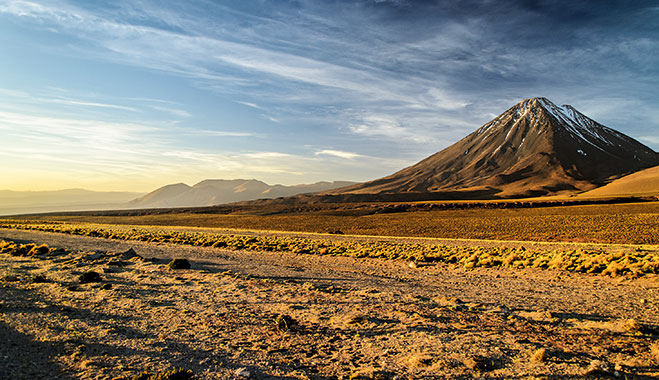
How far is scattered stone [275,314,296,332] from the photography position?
802 cm

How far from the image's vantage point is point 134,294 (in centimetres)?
1137

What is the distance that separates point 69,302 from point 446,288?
11854 mm

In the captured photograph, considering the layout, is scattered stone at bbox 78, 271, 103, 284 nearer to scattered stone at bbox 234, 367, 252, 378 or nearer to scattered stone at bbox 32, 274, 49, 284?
scattered stone at bbox 32, 274, 49, 284

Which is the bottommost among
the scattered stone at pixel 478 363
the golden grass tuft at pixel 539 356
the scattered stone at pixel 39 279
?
the scattered stone at pixel 39 279

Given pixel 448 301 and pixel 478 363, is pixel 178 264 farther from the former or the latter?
pixel 478 363

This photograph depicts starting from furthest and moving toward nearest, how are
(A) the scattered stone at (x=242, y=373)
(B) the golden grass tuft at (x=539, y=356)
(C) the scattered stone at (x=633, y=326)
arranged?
(C) the scattered stone at (x=633, y=326), (B) the golden grass tuft at (x=539, y=356), (A) the scattered stone at (x=242, y=373)

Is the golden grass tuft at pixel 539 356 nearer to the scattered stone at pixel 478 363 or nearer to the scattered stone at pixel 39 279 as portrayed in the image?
the scattered stone at pixel 478 363

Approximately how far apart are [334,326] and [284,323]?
117 cm

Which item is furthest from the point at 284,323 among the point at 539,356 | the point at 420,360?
the point at 539,356

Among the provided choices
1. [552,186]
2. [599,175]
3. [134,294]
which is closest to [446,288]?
[134,294]

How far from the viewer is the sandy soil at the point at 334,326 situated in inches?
238

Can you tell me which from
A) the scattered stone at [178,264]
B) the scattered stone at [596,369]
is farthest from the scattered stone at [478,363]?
the scattered stone at [178,264]

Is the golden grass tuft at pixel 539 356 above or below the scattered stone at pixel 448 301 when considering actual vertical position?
above

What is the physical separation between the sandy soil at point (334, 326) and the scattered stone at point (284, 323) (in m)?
0.04
